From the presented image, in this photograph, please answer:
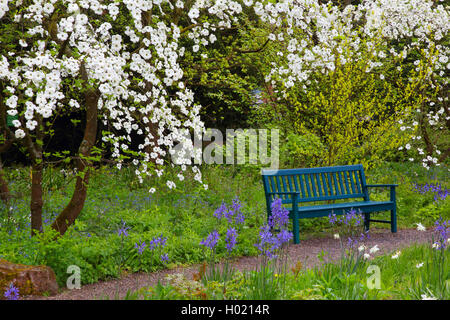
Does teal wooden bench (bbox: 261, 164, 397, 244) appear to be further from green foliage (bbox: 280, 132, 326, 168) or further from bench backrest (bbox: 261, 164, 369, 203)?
green foliage (bbox: 280, 132, 326, 168)

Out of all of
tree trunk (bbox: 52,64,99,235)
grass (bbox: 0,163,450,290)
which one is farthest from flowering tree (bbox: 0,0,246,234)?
grass (bbox: 0,163,450,290)

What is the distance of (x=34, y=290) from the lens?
438 centimetres

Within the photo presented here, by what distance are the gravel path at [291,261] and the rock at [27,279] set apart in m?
0.08

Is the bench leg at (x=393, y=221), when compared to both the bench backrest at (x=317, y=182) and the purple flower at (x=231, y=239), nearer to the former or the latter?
the bench backrest at (x=317, y=182)

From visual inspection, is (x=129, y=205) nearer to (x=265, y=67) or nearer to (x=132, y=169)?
(x=132, y=169)

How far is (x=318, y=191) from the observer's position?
24.6 ft

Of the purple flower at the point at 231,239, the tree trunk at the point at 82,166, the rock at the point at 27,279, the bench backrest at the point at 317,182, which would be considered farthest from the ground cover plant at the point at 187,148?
the bench backrest at the point at 317,182

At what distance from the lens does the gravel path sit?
4586mm

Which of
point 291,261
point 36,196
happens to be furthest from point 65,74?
point 291,261

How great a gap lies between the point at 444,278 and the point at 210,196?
15.0 feet

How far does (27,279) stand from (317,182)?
4434 mm

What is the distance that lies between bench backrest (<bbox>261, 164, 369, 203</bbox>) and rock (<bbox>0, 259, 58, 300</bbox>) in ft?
10.4

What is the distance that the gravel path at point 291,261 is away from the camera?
15.0 feet
